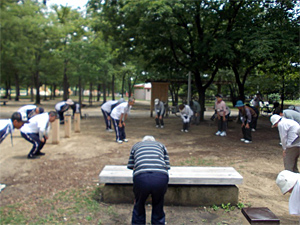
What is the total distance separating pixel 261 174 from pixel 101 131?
7.67m

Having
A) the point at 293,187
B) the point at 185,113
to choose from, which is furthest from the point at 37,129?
the point at 185,113

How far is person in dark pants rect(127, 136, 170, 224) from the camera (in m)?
3.04

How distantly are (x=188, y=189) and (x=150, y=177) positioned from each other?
1623mm

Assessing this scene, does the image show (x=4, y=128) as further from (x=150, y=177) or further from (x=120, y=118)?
(x=120, y=118)

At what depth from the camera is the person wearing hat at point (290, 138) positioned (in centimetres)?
476

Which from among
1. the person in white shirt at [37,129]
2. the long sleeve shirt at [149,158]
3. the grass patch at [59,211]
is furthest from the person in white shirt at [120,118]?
the long sleeve shirt at [149,158]

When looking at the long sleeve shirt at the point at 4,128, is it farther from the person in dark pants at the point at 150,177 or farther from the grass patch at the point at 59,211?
the person in dark pants at the point at 150,177

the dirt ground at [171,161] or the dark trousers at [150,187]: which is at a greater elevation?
the dark trousers at [150,187]

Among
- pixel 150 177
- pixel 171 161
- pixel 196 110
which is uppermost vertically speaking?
pixel 196 110

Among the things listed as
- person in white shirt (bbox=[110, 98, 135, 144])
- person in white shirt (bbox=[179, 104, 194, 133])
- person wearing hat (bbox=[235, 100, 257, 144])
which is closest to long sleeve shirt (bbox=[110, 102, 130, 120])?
person in white shirt (bbox=[110, 98, 135, 144])

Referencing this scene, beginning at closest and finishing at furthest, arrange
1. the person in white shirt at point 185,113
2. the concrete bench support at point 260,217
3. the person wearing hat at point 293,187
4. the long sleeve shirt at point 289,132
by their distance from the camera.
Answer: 1. the person wearing hat at point 293,187
2. the concrete bench support at point 260,217
3. the long sleeve shirt at point 289,132
4. the person in white shirt at point 185,113

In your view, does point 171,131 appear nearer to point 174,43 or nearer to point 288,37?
point 174,43

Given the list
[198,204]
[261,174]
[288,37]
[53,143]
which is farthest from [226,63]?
[198,204]

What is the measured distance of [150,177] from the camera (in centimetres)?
304
